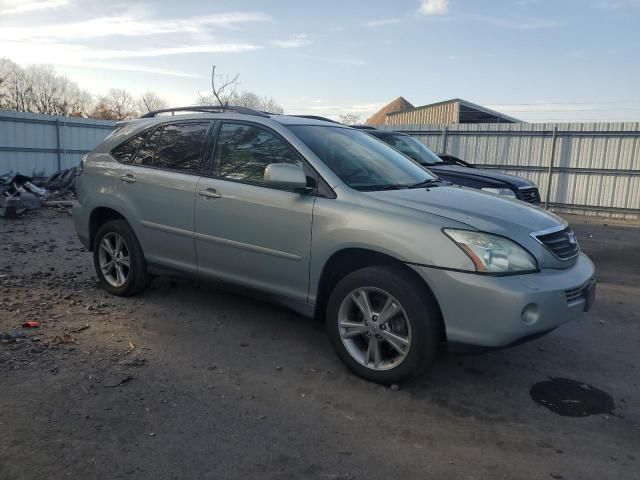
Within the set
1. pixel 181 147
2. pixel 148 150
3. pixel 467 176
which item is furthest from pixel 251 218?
pixel 467 176

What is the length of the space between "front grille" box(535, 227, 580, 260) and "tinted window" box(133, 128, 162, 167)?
351cm

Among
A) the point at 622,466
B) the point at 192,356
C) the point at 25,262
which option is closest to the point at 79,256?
the point at 25,262

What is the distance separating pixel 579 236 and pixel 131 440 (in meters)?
10.2

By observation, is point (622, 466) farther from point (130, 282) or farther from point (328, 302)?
point (130, 282)

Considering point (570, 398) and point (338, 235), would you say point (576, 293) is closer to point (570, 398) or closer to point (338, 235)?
point (570, 398)

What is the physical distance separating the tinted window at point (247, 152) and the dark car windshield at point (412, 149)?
4657 mm

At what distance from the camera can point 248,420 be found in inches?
125

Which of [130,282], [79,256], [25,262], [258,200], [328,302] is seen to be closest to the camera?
[328,302]

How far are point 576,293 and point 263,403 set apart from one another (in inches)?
85.8

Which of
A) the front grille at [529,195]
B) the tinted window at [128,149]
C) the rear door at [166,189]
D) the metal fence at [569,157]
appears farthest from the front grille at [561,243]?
the metal fence at [569,157]

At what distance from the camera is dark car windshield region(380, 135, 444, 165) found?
8.76 meters

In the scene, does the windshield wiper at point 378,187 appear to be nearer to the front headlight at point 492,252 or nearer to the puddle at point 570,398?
the front headlight at point 492,252

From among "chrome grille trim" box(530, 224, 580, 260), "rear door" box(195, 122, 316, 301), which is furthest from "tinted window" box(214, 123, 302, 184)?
"chrome grille trim" box(530, 224, 580, 260)

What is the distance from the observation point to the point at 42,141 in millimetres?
15500
